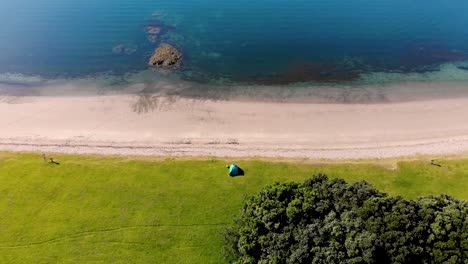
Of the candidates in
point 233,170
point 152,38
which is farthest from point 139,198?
point 152,38

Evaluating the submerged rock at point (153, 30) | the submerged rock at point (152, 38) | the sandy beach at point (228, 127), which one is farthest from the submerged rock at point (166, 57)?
the sandy beach at point (228, 127)

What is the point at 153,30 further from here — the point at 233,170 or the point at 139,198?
the point at 139,198

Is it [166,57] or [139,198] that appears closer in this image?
[139,198]

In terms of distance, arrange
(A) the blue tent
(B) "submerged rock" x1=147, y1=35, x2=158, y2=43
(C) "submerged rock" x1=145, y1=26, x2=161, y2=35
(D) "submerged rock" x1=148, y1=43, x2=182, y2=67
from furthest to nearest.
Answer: (C) "submerged rock" x1=145, y1=26, x2=161, y2=35 < (B) "submerged rock" x1=147, y1=35, x2=158, y2=43 < (D) "submerged rock" x1=148, y1=43, x2=182, y2=67 < (A) the blue tent

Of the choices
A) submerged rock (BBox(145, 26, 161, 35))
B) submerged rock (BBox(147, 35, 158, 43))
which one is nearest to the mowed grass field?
submerged rock (BBox(147, 35, 158, 43))

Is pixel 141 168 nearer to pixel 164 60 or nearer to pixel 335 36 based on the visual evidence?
pixel 164 60

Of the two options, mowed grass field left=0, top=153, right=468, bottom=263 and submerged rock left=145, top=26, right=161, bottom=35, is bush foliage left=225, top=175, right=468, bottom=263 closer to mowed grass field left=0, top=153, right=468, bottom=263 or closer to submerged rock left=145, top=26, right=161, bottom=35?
mowed grass field left=0, top=153, right=468, bottom=263
